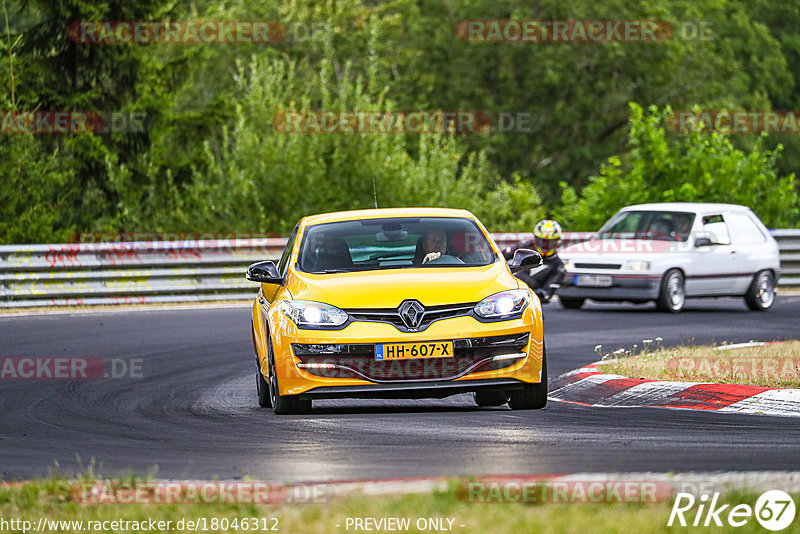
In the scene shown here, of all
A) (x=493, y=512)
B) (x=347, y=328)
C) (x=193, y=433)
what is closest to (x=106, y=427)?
(x=193, y=433)

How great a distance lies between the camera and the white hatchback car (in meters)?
22.3

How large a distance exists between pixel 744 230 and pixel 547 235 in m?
4.58

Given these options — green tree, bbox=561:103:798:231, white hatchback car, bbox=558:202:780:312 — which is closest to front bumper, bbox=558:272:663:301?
white hatchback car, bbox=558:202:780:312

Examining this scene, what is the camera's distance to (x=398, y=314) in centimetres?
1035

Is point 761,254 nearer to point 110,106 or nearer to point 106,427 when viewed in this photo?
point 106,427

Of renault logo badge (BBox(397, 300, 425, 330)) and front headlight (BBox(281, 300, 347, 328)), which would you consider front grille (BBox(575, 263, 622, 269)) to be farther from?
renault logo badge (BBox(397, 300, 425, 330))

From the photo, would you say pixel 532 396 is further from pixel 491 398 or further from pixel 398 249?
pixel 398 249

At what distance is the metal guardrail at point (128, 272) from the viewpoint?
23.7m

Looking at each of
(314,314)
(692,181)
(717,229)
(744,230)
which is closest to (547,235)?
(717,229)

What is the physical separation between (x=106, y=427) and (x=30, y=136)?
19.1 meters

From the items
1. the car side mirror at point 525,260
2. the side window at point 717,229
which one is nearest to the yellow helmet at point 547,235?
the side window at point 717,229

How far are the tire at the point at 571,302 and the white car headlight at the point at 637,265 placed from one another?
105 centimetres

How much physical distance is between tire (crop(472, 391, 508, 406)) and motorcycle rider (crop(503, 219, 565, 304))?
30.5 feet

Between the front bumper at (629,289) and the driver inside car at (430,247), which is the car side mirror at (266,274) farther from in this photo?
the front bumper at (629,289)
